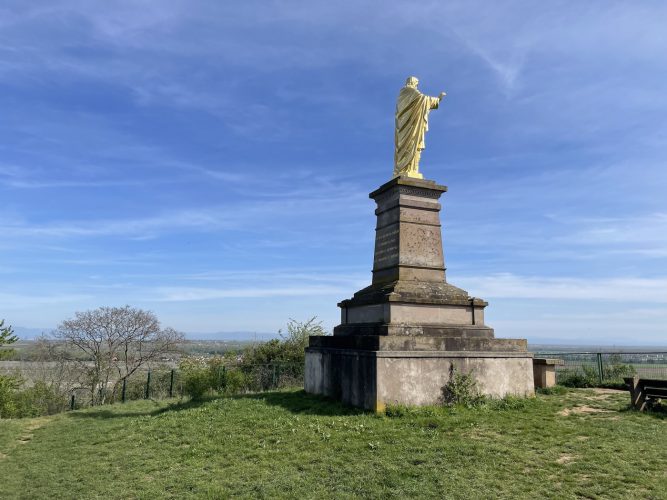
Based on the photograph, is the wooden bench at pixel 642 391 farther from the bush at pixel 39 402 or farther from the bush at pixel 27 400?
the bush at pixel 39 402

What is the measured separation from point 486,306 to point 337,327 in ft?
12.4

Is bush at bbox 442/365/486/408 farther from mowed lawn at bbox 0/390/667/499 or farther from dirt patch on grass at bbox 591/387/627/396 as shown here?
dirt patch on grass at bbox 591/387/627/396

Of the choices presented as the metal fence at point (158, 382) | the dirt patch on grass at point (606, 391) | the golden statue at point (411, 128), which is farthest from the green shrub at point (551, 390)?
the metal fence at point (158, 382)

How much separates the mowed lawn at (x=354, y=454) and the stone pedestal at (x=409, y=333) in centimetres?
63

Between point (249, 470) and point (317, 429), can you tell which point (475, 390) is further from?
point (249, 470)

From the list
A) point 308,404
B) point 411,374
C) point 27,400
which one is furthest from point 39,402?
point 411,374

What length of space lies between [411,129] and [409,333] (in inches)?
222

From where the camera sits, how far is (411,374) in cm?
1034

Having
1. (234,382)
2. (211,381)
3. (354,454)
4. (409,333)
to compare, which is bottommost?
(354,454)

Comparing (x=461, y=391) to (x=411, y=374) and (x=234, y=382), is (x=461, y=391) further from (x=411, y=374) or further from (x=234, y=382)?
(x=234, y=382)

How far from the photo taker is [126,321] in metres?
33.0

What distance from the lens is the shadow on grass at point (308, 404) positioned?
10445 mm

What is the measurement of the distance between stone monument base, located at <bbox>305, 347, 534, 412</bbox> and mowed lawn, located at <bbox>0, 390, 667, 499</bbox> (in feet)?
1.49

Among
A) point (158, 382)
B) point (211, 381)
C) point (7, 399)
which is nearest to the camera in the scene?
point (211, 381)
